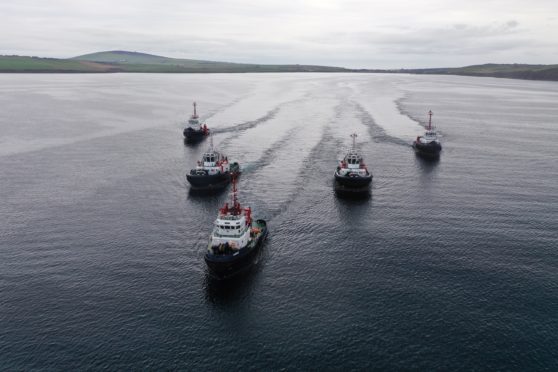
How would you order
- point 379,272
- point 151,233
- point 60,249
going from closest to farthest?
point 379,272 → point 60,249 → point 151,233

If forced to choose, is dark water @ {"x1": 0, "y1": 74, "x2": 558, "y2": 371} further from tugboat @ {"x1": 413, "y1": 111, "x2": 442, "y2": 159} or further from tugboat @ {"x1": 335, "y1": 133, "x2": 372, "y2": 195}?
tugboat @ {"x1": 413, "y1": 111, "x2": 442, "y2": 159}

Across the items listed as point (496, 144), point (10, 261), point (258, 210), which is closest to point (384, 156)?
point (496, 144)

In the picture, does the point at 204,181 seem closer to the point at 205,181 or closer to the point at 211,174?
the point at 205,181

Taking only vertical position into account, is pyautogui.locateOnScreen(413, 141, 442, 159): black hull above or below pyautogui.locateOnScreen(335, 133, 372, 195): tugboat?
above

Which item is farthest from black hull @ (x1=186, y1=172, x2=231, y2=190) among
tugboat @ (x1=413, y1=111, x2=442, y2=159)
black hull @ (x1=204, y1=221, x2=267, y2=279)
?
tugboat @ (x1=413, y1=111, x2=442, y2=159)

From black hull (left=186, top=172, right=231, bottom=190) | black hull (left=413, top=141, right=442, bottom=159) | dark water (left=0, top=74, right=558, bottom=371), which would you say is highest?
black hull (left=413, top=141, right=442, bottom=159)

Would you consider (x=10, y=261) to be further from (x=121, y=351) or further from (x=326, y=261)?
(x=326, y=261)

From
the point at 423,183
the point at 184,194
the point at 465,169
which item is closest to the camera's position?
the point at 184,194

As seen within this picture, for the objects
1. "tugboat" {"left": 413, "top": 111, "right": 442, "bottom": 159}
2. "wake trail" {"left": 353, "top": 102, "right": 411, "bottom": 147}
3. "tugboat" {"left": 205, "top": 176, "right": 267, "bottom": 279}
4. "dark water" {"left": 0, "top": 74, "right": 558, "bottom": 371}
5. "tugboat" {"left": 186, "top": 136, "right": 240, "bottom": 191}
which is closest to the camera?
"dark water" {"left": 0, "top": 74, "right": 558, "bottom": 371}
